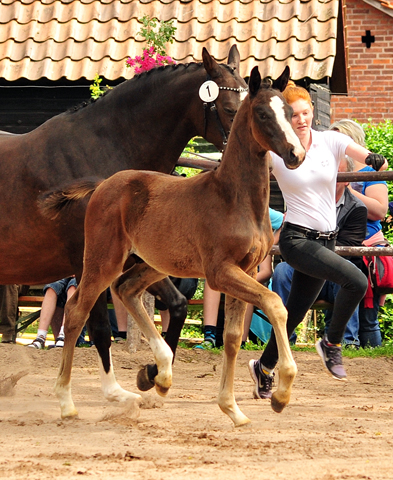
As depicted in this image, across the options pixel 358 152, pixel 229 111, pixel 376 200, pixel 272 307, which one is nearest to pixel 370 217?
pixel 376 200

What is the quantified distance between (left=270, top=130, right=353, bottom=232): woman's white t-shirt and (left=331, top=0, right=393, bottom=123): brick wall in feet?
39.4

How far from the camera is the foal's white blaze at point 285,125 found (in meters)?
3.69

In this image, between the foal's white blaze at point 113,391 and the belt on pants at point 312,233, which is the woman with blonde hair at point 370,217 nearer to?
the belt on pants at point 312,233

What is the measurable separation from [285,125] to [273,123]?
0.21 feet

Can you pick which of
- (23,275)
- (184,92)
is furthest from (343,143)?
(23,275)

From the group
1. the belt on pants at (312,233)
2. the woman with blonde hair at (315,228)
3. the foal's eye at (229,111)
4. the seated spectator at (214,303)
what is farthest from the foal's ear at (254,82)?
the seated spectator at (214,303)

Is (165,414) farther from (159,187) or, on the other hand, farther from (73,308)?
(159,187)

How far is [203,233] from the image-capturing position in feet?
13.3

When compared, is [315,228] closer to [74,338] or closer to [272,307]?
[272,307]

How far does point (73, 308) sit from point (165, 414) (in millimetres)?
875

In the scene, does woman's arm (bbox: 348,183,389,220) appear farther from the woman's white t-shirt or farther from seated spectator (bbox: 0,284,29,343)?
seated spectator (bbox: 0,284,29,343)

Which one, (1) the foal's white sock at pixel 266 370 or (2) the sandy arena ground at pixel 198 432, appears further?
(1) the foal's white sock at pixel 266 370

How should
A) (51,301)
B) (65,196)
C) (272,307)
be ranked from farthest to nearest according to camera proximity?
(51,301) < (65,196) < (272,307)

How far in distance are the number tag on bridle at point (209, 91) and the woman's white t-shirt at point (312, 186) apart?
0.54 meters
